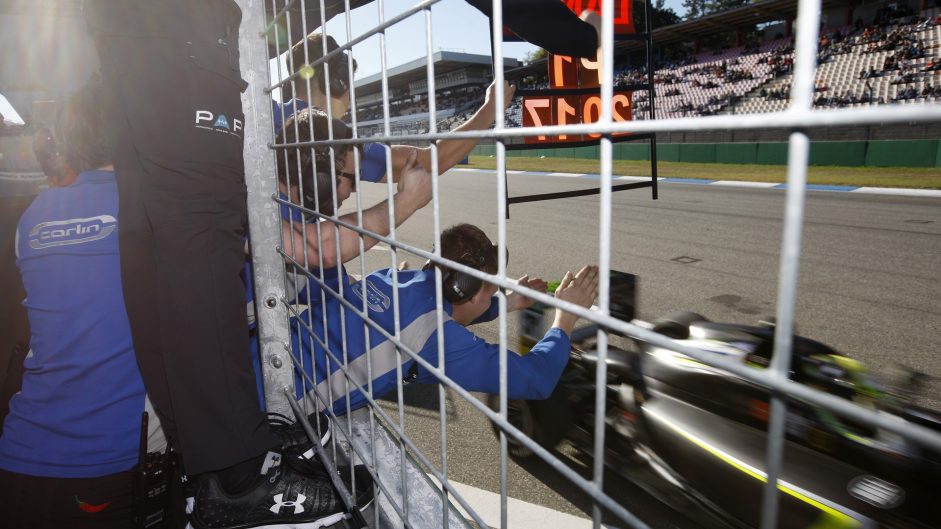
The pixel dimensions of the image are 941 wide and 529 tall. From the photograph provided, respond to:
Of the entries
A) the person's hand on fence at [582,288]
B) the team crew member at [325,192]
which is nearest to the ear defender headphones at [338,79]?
the team crew member at [325,192]

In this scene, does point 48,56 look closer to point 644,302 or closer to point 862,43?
point 644,302

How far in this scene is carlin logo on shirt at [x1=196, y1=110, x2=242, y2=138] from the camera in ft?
3.69

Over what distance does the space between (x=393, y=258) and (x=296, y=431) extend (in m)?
0.86

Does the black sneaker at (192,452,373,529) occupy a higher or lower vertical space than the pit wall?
lower

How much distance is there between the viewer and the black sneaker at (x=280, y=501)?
4.14ft

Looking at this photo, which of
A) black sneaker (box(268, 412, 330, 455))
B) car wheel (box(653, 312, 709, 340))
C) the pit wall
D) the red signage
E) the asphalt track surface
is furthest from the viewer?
the pit wall

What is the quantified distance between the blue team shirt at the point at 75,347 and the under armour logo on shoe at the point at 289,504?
1.25 ft

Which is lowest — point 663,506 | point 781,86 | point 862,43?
point 663,506

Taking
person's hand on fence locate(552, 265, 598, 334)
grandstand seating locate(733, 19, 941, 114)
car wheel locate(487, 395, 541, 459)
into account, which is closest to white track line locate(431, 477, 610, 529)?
car wheel locate(487, 395, 541, 459)

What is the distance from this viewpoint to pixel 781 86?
21.4 meters

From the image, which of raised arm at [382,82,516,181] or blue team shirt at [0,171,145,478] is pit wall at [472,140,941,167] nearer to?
raised arm at [382,82,516,181]

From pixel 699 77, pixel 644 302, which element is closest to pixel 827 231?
pixel 644 302

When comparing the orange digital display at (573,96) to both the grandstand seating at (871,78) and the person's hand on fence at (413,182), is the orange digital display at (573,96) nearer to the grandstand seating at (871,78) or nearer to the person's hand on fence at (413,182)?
the person's hand on fence at (413,182)

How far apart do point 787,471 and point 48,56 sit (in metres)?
3.57
